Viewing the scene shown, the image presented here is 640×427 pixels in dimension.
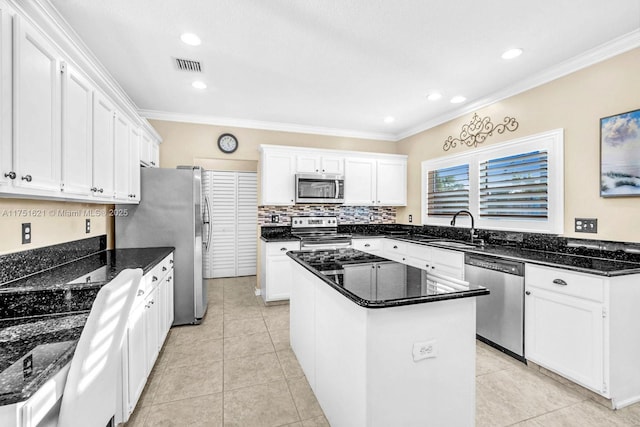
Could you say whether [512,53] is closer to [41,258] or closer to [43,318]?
[43,318]

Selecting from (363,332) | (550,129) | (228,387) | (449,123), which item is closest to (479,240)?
(550,129)

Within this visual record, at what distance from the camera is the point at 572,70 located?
8.54 ft

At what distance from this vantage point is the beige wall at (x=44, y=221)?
1667mm

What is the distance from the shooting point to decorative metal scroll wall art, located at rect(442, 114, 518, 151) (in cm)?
321

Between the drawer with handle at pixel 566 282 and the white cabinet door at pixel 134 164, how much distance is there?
3620mm

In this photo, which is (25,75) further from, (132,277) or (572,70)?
(572,70)

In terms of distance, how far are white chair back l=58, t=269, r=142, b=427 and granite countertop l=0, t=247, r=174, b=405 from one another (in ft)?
0.22

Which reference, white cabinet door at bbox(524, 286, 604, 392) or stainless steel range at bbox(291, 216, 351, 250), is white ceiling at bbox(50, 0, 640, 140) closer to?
stainless steel range at bbox(291, 216, 351, 250)

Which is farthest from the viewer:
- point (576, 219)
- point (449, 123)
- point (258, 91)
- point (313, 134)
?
point (313, 134)

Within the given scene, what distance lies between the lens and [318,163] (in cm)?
438

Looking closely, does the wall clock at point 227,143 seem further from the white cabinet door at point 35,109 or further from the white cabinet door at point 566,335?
the white cabinet door at point 566,335

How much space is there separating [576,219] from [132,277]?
3.41 meters

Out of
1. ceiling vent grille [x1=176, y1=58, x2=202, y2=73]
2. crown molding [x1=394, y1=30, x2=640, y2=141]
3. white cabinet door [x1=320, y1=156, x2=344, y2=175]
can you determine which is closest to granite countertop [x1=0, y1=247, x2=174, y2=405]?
ceiling vent grille [x1=176, y1=58, x2=202, y2=73]

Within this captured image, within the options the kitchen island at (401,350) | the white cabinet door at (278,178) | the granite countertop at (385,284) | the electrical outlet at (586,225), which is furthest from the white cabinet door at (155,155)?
the electrical outlet at (586,225)
